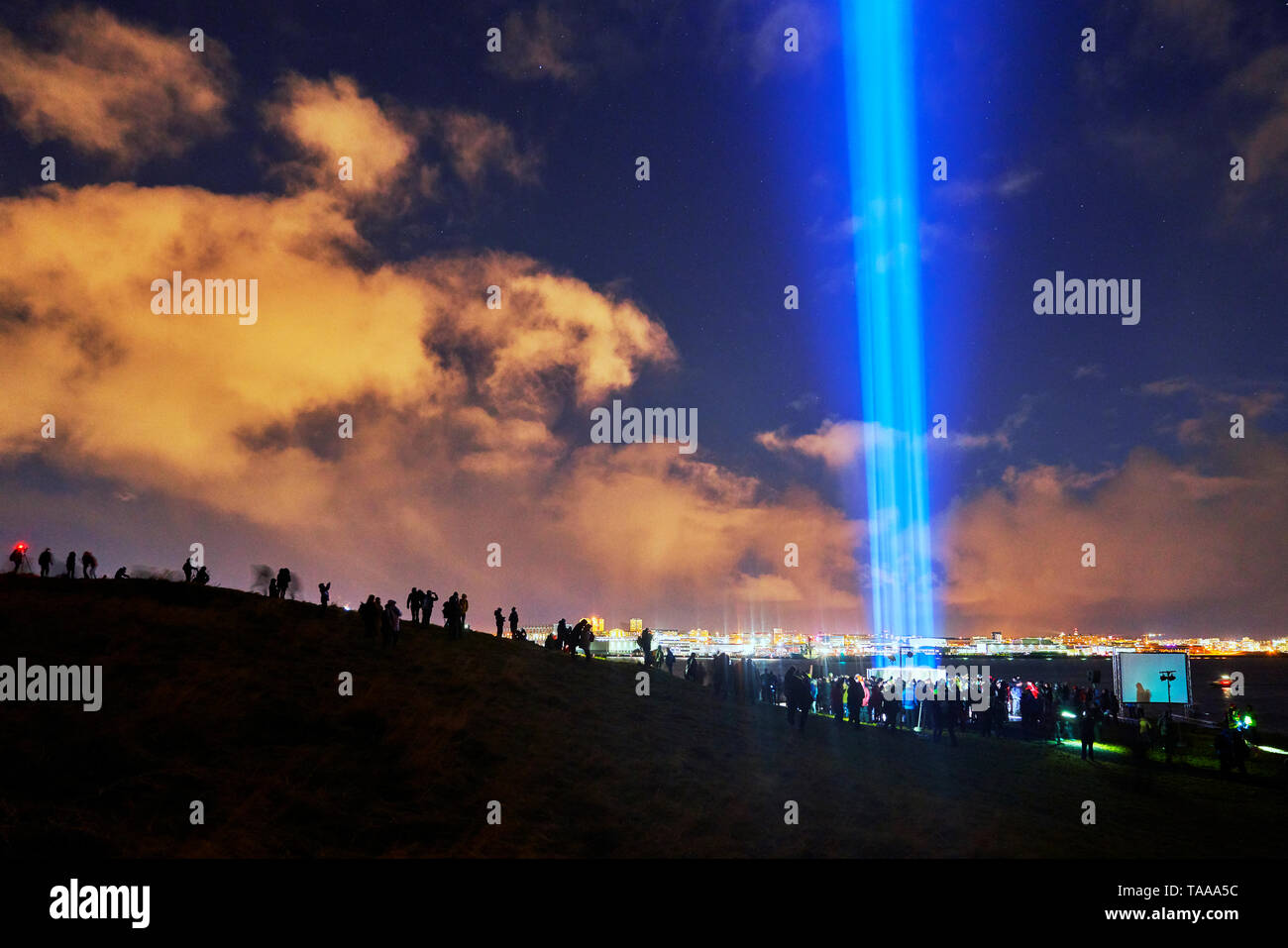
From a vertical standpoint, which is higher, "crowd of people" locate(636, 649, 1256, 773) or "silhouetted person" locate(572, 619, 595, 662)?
"silhouetted person" locate(572, 619, 595, 662)

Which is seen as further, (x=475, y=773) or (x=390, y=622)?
(x=390, y=622)

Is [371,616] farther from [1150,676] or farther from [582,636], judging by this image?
[1150,676]

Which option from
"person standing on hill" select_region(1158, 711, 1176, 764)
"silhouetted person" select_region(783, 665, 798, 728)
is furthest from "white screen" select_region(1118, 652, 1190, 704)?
"silhouetted person" select_region(783, 665, 798, 728)

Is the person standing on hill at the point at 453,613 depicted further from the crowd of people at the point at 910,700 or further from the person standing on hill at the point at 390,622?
the person standing on hill at the point at 390,622

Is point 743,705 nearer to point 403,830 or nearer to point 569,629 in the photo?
point 569,629

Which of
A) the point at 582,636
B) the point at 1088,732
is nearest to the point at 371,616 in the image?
the point at 582,636

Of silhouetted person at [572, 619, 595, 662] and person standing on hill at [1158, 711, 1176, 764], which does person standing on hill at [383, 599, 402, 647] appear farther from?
person standing on hill at [1158, 711, 1176, 764]

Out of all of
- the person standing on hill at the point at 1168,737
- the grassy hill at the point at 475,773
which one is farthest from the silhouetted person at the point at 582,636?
the person standing on hill at the point at 1168,737

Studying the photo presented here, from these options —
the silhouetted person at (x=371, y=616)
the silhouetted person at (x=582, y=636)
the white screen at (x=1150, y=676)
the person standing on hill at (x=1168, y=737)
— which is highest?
the silhouetted person at (x=371, y=616)
